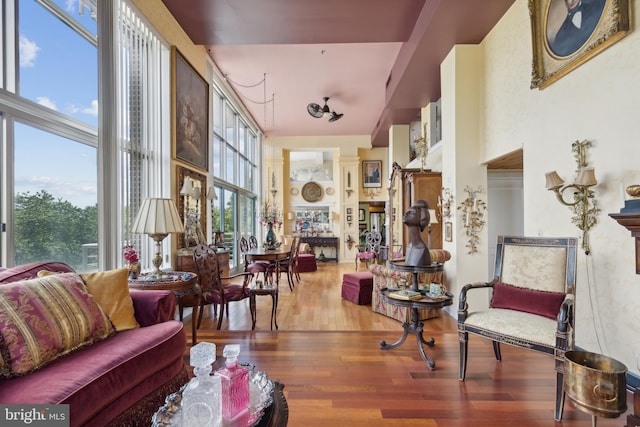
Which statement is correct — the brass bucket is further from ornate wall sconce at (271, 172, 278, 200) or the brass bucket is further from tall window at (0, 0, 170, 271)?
ornate wall sconce at (271, 172, 278, 200)

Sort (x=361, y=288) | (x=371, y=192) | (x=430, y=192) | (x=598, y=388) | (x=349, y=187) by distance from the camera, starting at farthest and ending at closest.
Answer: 1. (x=371, y=192)
2. (x=349, y=187)
3. (x=430, y=192)
4. (x=361, y=288)
5. (x=598, y=388)

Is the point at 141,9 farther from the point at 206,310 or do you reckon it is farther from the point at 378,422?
the point at 378,422

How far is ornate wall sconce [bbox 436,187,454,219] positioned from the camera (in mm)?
4605

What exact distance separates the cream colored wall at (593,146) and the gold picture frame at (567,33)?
76 mm

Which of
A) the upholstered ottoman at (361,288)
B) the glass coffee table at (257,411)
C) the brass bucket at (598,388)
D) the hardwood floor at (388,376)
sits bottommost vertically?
the hardwood floor at (388,376)

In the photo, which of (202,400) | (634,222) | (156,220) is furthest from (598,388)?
(156,220)

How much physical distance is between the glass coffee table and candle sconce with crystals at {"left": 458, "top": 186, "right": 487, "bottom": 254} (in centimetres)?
378

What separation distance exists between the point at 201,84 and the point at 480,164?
4610mm

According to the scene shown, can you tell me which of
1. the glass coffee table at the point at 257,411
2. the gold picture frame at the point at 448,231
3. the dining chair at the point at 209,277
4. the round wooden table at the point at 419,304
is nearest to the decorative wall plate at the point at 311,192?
the gold picture frame at the point at 448,231

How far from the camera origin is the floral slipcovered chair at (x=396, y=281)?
411 cm

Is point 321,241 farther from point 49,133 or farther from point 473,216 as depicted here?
point 49,133

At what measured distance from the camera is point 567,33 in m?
2.89

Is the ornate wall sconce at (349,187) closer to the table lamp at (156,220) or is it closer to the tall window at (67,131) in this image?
the tall window at (67,131)

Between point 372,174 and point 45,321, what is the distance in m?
10.1
